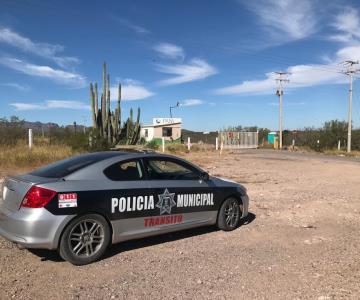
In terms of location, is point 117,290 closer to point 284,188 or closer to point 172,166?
point 172,166

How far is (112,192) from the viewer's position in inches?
223

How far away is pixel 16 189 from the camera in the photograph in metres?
5.40

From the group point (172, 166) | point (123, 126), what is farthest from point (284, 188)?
point (123, 126)

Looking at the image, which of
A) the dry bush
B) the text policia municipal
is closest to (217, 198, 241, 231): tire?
the text policia municipal

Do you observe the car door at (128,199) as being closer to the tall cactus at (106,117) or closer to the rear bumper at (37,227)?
the rear bumper at (37,227)

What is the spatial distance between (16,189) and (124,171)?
1471 millimetres

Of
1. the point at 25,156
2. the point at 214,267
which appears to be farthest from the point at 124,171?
the point at 25,156

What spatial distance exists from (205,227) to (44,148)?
1201 centimetres

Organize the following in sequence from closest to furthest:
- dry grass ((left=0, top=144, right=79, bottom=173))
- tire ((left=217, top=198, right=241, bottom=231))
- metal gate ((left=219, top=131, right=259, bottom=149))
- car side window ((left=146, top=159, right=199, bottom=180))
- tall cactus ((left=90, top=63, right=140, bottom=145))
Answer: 1. car side window ((left=146, top=159, right=199, bottom=180))
2. tire ((left=217, top=198, right=241, bottom=231))
3. dry grass ((left=0, top=144, right=79, bottom=173))
4. tall cactus ((left=90, top=63, right=140, bottom=145))
5. metal gate ((left=219, top=131, right=259, bottom=149))

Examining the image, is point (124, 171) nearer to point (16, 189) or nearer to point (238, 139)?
point (16, 189)

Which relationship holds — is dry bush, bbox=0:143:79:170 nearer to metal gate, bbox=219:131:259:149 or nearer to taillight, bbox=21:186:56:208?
taillight, bbox=21:186:56:208

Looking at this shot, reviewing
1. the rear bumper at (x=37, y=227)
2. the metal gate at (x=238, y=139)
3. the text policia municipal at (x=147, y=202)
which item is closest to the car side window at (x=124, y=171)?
the text policia municipal at (x=147, y=202)

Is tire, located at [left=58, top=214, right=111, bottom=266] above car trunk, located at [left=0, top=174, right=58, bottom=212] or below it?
below

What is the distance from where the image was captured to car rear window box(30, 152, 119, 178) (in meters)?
5.66
